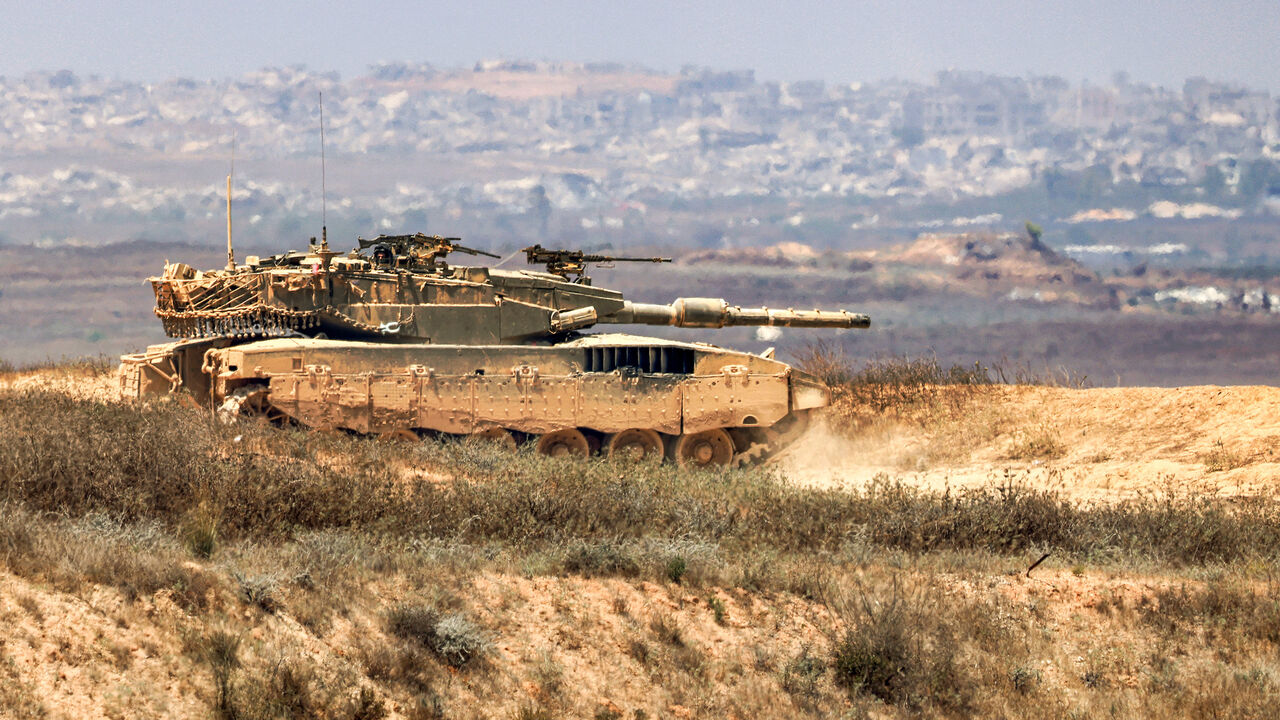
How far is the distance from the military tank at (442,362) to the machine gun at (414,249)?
25 mm

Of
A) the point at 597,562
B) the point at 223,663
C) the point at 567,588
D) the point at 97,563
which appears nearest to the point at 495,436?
the point at 597,562

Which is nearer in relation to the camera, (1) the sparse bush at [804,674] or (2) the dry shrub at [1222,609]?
(1) the sparse bush at [804,674]

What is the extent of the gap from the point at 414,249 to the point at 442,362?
2.41 metres

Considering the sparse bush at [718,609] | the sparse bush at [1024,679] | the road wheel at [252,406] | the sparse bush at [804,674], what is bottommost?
the sparse bush at [1024,679]

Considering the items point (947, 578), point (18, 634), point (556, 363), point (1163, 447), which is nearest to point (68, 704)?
point (18, 634)

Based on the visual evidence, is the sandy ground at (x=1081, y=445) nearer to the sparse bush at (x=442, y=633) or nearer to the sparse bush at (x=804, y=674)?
the sparse bush at (x=804, y=674)

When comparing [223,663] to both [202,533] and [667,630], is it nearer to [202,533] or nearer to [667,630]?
[202,533]

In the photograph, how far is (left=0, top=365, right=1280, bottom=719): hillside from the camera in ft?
33.4

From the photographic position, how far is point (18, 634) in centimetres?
952

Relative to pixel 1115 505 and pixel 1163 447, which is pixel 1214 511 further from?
pixel 1163 447

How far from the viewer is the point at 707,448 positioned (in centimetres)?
2267

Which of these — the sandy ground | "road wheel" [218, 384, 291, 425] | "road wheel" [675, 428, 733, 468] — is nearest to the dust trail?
the sandy ground

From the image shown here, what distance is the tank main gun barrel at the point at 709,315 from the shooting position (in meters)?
24.0

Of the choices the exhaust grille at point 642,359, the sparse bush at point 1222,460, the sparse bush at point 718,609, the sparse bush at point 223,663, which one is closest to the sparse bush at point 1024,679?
the sparse bush at point 718,609
